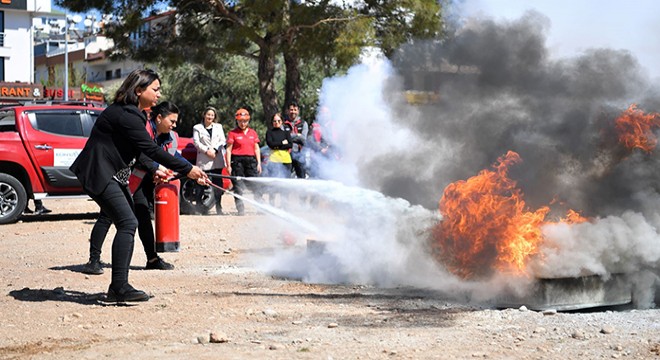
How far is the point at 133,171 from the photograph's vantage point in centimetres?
991

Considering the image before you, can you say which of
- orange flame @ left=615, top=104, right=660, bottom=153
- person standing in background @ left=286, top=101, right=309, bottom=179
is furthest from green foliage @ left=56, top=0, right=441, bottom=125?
orange flame @ left=615, top=104, right=660, bottom=153

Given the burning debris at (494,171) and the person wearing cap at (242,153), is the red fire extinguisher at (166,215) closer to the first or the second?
the burning debris at (494,171)

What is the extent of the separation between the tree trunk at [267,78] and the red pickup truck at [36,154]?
824cm

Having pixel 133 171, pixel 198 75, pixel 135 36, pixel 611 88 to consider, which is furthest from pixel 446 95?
pixel 198 75

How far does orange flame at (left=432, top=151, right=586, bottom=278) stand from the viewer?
8273 mm

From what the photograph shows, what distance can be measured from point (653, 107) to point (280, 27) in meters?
13.9

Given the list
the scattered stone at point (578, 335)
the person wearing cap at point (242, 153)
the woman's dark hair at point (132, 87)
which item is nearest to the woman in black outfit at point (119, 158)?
the woman's dark hair at point (132, 87)

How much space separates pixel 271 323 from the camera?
7.10m

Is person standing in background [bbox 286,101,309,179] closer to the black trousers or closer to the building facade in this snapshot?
the black trousers

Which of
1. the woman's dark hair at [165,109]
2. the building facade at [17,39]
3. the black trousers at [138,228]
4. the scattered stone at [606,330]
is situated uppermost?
the building facade at [17,39]

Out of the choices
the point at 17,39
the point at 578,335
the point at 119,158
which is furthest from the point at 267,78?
the point at 17,39

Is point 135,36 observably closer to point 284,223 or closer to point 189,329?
point 284,223

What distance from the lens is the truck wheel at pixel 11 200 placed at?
15.4 meters

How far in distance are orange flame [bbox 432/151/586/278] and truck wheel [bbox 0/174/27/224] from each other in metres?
9.10
